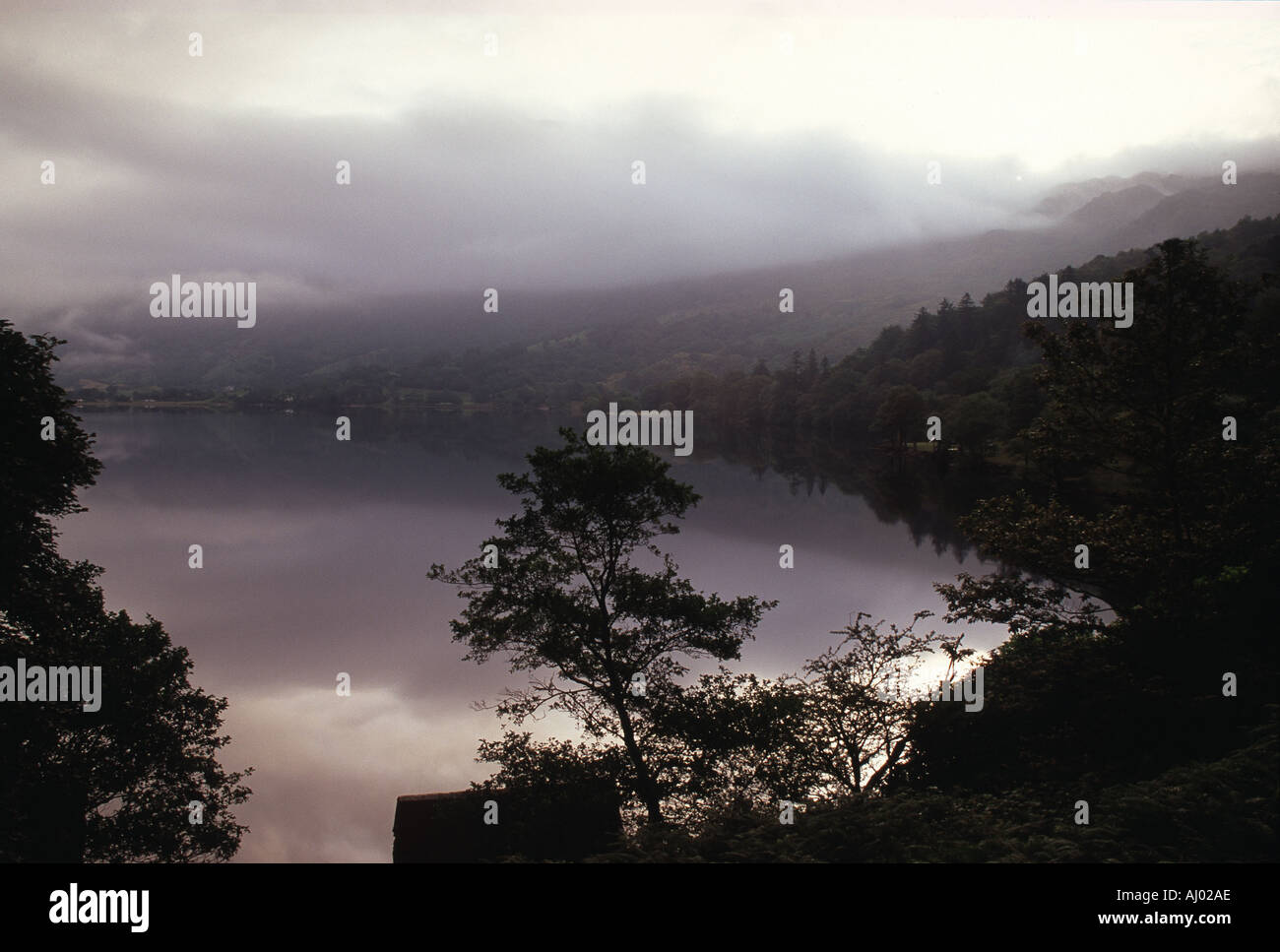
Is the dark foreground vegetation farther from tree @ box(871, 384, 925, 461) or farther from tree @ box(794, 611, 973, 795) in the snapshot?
tree @ box(871, 384, 925, 461)

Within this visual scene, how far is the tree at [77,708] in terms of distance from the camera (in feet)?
43.4

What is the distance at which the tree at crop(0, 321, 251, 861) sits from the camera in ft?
43.4

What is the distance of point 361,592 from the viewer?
1503 inches

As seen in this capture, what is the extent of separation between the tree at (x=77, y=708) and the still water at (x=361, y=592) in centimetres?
236

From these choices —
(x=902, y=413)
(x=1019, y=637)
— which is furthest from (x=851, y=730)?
(x=902, y=413)

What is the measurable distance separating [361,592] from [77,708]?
23.6 meters

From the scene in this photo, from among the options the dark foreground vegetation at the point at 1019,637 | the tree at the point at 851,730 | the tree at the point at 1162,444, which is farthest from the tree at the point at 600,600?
the tree at the point at 1162,444

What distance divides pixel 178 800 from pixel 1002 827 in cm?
1542

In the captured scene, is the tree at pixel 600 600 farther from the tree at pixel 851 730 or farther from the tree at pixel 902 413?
the tree at pixel 902 413

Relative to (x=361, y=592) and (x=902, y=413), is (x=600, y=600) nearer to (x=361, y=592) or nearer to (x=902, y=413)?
(x=361, y=592)
